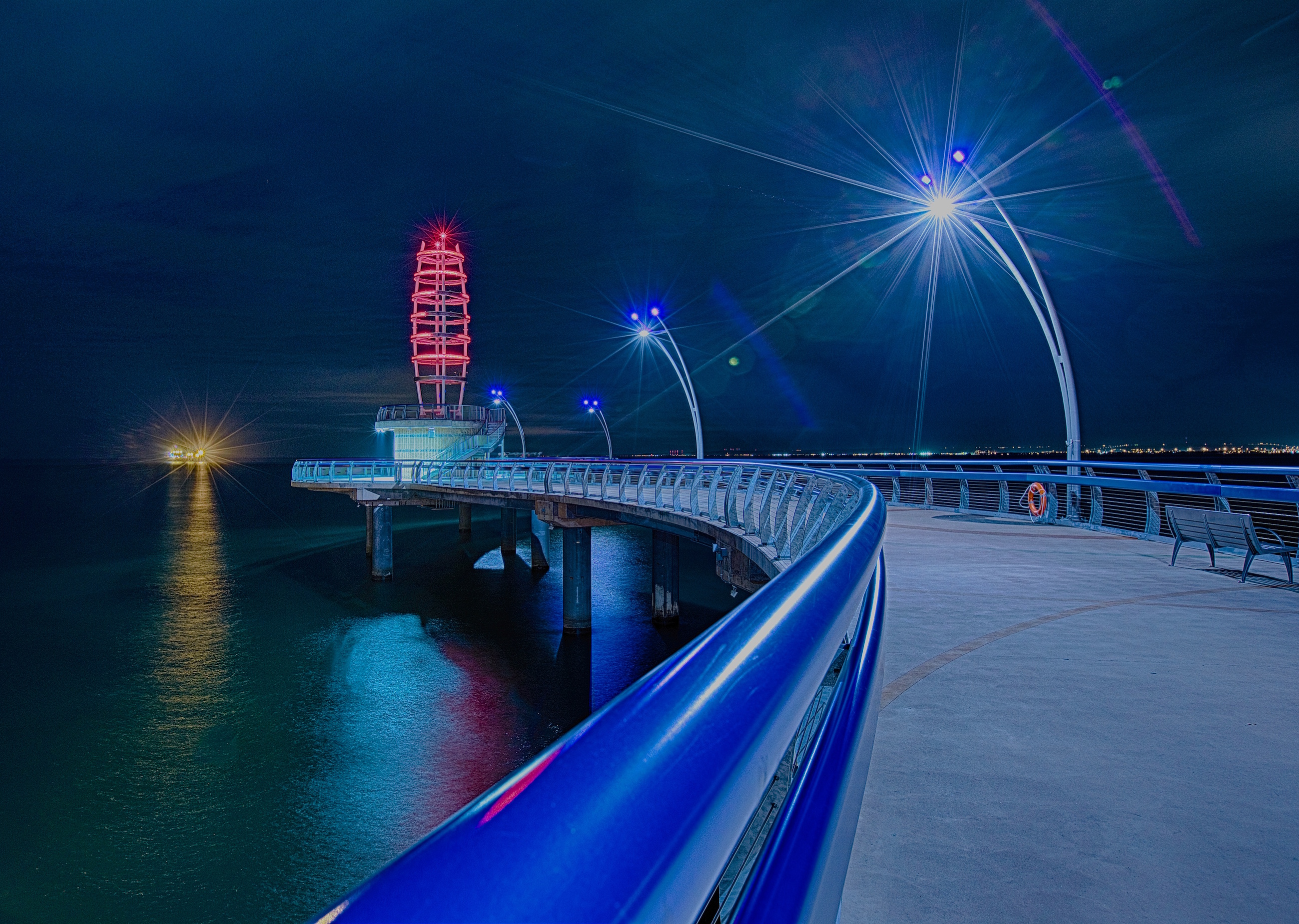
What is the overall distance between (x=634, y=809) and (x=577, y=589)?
3139cm

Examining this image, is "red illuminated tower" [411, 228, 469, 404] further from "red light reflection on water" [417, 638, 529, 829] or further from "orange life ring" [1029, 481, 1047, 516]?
"orange life ring" [1029, 481, 1047, 516]

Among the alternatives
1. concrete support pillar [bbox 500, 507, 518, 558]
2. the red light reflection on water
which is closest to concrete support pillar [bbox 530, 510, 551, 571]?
concrete support pillar [bbox 500, 507, 518, 558]

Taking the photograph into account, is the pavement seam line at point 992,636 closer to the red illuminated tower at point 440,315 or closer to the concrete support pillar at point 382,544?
the concrete support pillar at point 382,544

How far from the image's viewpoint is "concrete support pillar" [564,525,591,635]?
3130cm

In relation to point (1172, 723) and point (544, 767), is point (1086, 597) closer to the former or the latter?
point (1172, 723)

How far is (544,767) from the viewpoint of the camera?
0.73 metres

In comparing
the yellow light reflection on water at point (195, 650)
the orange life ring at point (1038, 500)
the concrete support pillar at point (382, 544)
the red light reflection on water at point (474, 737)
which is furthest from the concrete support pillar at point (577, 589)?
the concrete support pillar at point (382, 544)

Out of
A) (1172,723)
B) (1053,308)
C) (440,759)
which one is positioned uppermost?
(1053,308)

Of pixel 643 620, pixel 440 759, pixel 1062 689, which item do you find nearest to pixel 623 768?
pixel 1062 689

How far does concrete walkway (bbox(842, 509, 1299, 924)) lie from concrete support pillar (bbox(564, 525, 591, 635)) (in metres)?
24.3

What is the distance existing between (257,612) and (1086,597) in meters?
38.2

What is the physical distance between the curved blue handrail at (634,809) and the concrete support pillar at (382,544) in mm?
47015

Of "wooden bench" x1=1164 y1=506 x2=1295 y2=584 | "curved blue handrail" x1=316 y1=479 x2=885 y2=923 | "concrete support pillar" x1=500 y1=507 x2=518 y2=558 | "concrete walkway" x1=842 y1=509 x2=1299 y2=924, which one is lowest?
"concrete support pillar" x1=500 y1=507 x2=518 y2=558

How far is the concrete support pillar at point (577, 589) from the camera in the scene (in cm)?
3130
